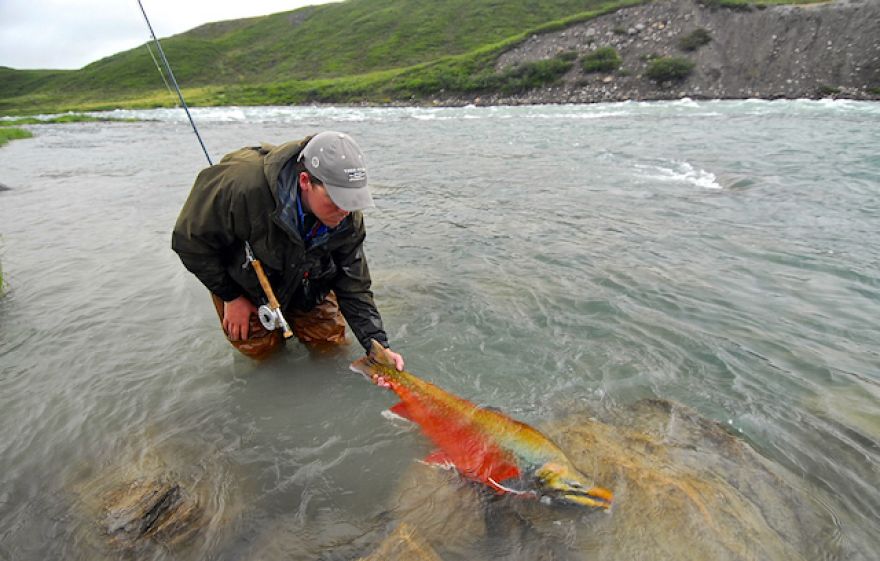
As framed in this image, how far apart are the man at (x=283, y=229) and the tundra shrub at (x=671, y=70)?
5354 centimetres

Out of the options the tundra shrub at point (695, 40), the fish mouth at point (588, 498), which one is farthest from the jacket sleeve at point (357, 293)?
the tundra shrub at point (695, 40)

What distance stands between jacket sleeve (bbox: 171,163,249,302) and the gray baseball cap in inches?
31.2

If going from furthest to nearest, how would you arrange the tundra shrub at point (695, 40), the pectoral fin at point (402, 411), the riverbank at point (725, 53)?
1. the tundra shrub at point (695, 40)
2. the riverbank at point (725, 53)
3. the pectoral fin at point (402, 411)

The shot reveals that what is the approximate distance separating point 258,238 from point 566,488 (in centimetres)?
306

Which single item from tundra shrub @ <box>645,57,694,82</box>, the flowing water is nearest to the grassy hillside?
tundra shrub @ <box>645,57,694,82</box>

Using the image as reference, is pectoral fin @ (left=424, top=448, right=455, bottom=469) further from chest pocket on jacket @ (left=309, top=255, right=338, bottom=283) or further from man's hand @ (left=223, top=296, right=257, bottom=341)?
man's hand @ (left=223, top=296, right=257, bottom=341)

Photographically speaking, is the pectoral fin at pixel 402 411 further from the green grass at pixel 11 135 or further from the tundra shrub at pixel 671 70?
the tundra shrub at pixel 671 70

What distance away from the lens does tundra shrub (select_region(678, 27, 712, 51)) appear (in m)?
51.9

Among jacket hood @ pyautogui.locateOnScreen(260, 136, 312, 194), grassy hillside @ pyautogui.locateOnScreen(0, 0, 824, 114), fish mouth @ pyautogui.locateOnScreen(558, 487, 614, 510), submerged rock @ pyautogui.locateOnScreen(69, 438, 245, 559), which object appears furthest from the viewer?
grassy hillside @ pyautogui.locateOnScreen(0, 0, 824, 114)

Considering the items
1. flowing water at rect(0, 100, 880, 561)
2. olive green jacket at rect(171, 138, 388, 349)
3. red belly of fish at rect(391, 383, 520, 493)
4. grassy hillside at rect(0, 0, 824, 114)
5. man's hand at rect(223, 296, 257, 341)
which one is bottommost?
grassy hillside at rect(0, 0, 824, 114)

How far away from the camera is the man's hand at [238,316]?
465cm

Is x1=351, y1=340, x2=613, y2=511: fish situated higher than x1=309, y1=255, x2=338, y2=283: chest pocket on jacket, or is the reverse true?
x1=309, y1=255, x2=338, y2=283: chest pocket on jacket

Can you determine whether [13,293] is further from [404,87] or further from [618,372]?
[404,87]

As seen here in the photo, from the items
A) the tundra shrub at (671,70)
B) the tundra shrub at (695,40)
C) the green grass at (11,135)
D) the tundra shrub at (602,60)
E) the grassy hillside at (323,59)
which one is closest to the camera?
the green grass at (11,135)
